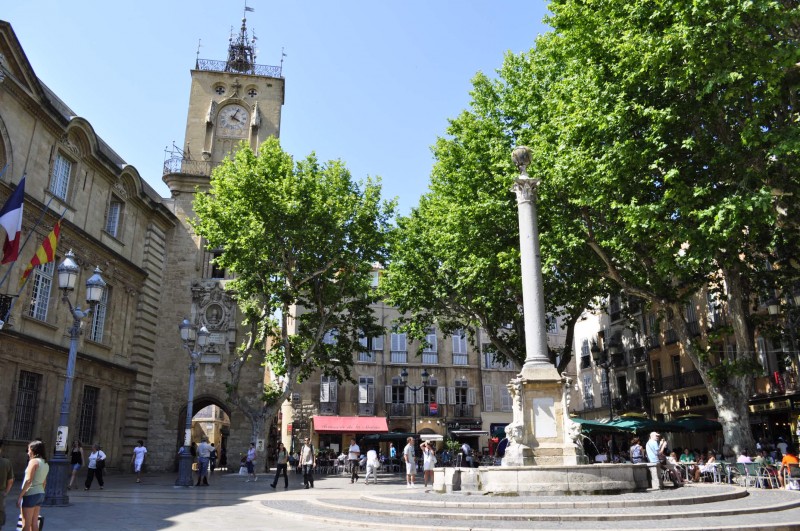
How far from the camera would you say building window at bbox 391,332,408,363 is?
40.8m

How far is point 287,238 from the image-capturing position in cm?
2606

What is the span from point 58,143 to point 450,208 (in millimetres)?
14420

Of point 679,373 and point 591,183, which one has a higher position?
point 591,183

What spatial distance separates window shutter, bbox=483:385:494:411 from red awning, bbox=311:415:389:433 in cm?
753

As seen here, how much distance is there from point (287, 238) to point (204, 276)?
8122 millimetres

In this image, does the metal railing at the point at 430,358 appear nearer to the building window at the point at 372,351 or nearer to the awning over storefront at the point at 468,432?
the building window at the point at 372,351

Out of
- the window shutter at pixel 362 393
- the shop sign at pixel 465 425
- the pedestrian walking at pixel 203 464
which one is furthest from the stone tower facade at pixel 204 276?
the shop sign at pixel 465 425

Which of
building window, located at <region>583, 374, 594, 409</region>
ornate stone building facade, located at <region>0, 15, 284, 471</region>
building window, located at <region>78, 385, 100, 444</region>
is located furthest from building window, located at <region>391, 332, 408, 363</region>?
building window, located at <region>78, 385, 100, 444</region>

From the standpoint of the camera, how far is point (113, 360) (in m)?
26.3

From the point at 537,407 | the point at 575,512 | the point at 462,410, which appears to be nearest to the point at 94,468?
the point at 537,407

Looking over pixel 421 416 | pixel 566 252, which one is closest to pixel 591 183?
pixel 566 252

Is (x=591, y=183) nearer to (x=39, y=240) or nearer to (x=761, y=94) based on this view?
(x=761, y=94)

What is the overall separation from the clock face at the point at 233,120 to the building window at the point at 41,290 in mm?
14780

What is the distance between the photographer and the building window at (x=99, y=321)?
25.1 metres
